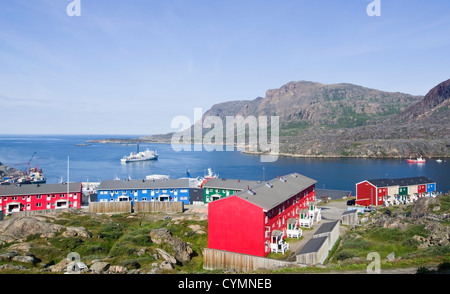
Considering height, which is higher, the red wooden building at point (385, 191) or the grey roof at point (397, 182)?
the grey roof at point (397, 182)

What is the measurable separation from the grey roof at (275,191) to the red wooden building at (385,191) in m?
15.0

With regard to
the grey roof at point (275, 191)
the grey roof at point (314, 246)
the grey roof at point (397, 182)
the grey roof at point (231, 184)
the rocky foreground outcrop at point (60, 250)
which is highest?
the grey roof at point (275, 191)

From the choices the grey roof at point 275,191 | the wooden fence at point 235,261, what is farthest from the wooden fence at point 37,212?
the grey roof at point 275,191

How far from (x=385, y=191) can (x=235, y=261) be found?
110ft

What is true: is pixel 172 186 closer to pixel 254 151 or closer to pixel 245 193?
pixel 245 193

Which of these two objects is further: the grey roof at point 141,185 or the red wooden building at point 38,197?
the grey roof at point 141,185

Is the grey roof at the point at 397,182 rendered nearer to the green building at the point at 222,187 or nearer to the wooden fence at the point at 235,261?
the green building at the point at 222,187

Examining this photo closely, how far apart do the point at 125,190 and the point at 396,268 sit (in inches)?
1457

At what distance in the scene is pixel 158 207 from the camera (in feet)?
130

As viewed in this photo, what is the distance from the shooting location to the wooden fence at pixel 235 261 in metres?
19.6

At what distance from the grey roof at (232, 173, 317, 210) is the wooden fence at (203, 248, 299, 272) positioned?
12.0 ft

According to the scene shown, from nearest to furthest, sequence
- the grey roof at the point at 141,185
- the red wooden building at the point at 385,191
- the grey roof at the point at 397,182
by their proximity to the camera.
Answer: the grey roof at the point at 141,185 → the red wooden building at the point at 385,191 → the grey roof at the point at 397,182
